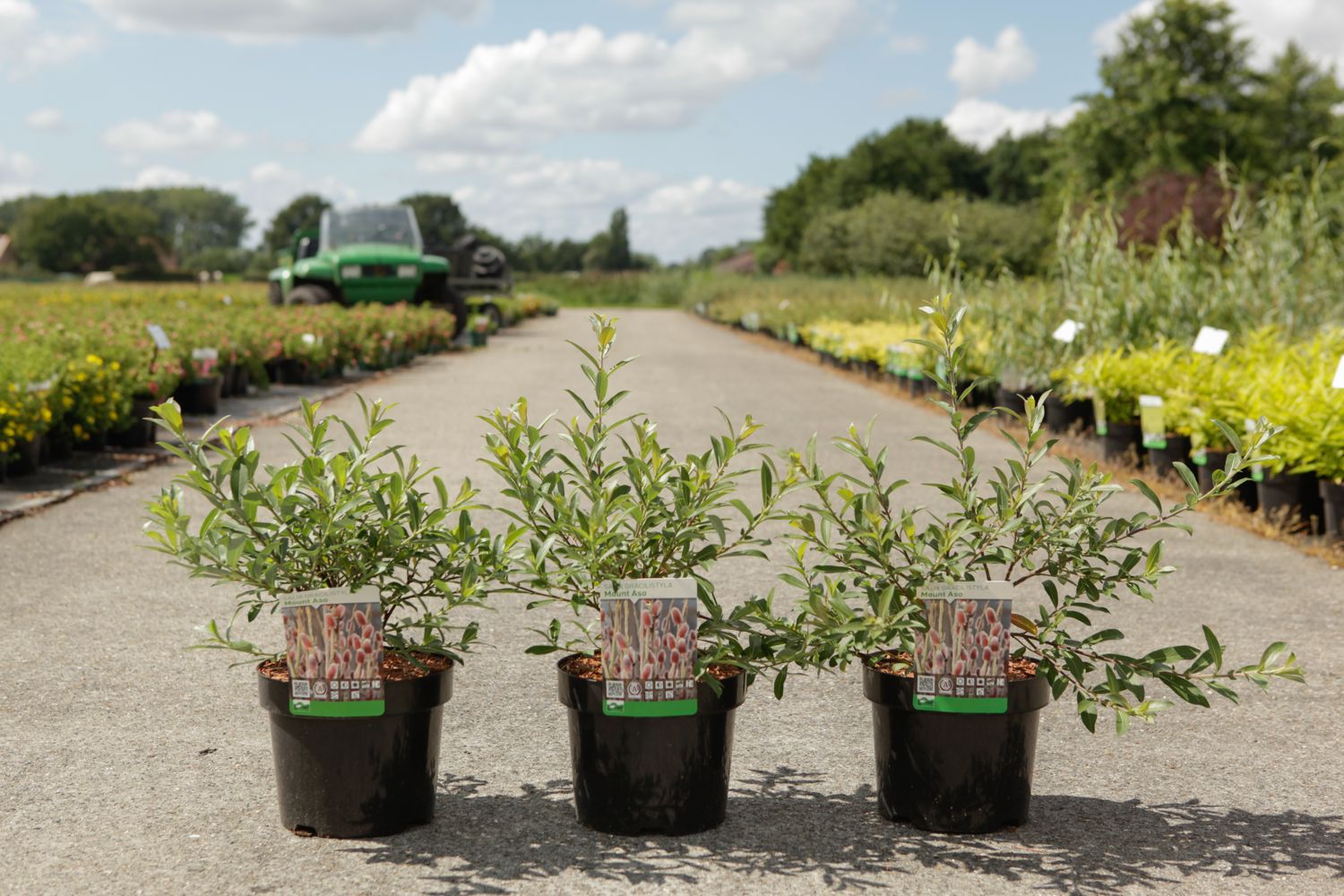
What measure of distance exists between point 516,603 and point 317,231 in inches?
775

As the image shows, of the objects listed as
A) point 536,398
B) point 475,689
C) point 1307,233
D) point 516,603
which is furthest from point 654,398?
point 475,689

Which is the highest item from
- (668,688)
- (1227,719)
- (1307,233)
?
(1307,233)

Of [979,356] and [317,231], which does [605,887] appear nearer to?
[979,356]

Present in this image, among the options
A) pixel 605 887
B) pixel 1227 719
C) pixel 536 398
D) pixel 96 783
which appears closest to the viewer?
pixel 605 887

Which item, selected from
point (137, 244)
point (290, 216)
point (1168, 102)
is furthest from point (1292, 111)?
point (137, 244)

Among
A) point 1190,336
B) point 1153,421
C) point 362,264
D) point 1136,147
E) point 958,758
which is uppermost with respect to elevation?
point 1136,147

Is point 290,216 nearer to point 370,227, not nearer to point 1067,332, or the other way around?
point 370,227

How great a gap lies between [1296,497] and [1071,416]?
3.66m

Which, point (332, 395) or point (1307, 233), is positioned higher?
point (1307, 233)

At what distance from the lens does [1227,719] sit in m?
4.18

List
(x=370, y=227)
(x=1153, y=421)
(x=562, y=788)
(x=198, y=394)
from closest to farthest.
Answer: (x=562, y=788) → (x=1153, y=421) → (x=198, y=394) → (x=370, y=227)

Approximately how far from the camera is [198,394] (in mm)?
11617

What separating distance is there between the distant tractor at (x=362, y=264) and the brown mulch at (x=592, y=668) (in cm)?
1875

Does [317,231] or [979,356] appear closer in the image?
[979,356]
